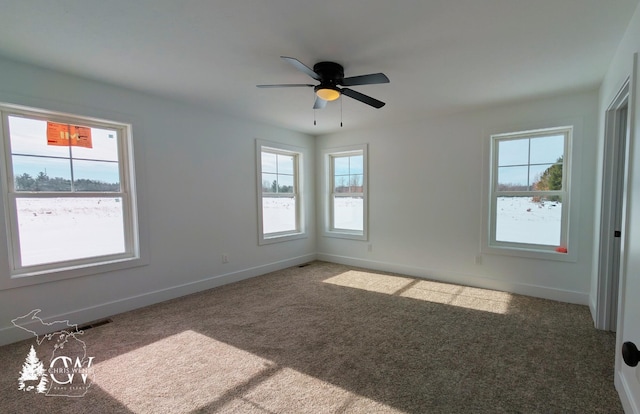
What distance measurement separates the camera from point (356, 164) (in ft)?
17.4

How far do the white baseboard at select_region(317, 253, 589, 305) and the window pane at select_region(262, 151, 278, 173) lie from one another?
194 centimetres

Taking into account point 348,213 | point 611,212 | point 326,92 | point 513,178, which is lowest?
point 348,213

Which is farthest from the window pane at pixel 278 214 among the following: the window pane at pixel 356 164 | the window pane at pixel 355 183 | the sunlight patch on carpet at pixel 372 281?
the sunlight patch on carpet at pixel 372 281

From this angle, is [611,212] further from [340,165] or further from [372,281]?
[340,165]

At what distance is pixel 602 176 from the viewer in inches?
107

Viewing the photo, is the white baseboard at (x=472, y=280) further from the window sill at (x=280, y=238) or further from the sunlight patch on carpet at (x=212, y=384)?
the sunlight patch on carpet at (x=212, y=384)

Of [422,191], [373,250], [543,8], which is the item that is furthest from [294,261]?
[543,8]

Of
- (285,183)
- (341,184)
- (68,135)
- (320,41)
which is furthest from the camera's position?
(341,184)

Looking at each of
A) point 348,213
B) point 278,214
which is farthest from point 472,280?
point 278,214

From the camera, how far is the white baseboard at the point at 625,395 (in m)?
1.62

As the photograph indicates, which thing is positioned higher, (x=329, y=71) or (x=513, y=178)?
(x=329, y=71)

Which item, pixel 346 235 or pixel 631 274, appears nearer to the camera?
pixel 631 274

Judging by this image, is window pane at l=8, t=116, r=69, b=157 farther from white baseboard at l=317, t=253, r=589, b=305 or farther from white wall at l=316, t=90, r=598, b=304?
white baseboard at l=317, t=253, r=589, b=305
